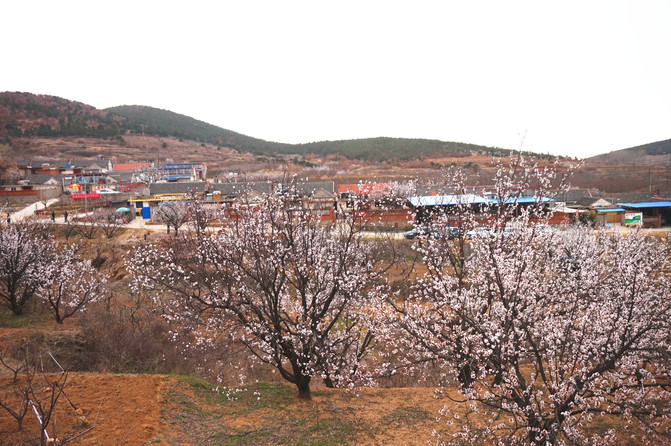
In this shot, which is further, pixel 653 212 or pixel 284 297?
pixel 653 212

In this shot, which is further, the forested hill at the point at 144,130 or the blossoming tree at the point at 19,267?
the forested hill at the point at 144,130

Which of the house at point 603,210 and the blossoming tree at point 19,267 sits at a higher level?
the house at point 603,210

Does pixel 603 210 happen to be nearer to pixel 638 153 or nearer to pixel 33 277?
pixel 33 277

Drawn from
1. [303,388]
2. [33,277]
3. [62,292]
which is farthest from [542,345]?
[62,292]

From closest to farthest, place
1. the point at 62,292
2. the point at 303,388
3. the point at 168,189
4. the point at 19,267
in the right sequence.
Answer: the point at 303,388
the point at 19,267
the point at 62,292
the point at 168,189

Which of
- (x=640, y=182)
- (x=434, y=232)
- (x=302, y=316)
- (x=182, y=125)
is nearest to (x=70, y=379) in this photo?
(x=302, y=316)

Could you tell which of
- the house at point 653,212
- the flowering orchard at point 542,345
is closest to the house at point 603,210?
the house at point 653,212

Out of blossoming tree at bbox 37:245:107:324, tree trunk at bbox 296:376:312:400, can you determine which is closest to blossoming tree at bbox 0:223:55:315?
blossoming tree at bbox 37:245:107:324

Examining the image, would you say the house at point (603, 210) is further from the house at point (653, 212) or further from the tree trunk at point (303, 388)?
the tree trunk at point (303, 388)

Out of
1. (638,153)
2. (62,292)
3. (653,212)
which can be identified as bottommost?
(62,292)

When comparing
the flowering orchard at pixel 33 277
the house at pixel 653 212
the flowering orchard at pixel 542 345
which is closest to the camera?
the flowering orchard at pixel 542 345
